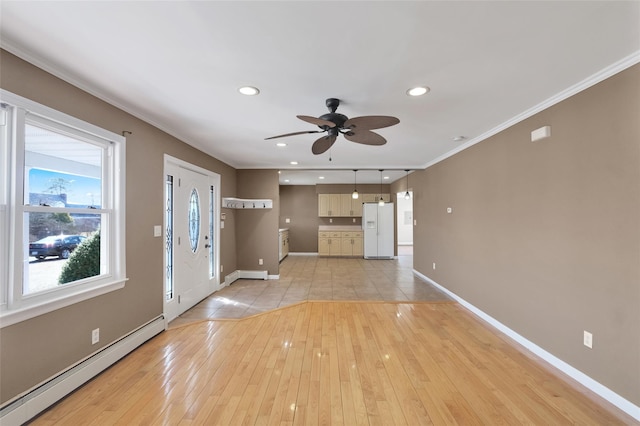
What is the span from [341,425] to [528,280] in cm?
246

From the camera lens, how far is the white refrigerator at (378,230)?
8828 mm

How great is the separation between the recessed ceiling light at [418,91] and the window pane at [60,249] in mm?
3061

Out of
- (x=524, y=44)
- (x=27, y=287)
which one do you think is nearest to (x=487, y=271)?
(x=524, y=44)

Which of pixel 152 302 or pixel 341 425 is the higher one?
pixel 152 302

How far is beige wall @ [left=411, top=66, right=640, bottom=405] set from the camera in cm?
197

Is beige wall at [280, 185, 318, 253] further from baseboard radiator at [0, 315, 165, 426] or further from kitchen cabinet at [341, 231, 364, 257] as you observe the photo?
baseboard radiator at [0, 315, 165, 426]

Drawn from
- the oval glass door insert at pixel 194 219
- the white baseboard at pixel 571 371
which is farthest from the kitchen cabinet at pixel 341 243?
the white baseboard at pixel 571 371

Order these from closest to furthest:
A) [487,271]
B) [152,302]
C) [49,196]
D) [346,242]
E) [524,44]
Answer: [524,44]
[49,196]
[152,302]
[487,271]
[346,242]

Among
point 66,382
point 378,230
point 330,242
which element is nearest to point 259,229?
point 330,242

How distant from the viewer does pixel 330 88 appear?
91.0 inches

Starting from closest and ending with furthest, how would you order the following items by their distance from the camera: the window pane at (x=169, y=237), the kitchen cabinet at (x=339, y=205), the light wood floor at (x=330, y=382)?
the light wood floor at (x=330, y=382), the window pane at (x=169, y=237), the kitchen cabinet at (x=339, y=205)

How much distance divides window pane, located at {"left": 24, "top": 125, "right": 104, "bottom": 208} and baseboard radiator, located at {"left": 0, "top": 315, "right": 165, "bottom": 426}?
1319 millimetres

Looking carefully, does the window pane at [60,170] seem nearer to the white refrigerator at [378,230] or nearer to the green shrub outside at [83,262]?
the green shrub outside at [83,262]

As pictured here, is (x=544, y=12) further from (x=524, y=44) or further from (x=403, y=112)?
(x=403, y=112)
